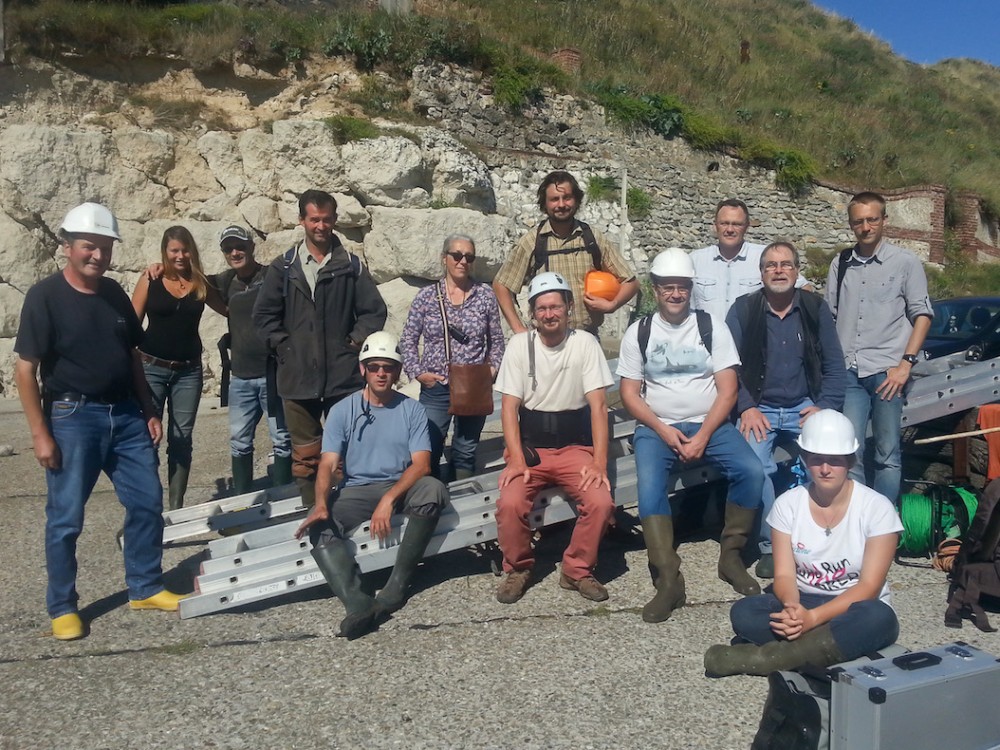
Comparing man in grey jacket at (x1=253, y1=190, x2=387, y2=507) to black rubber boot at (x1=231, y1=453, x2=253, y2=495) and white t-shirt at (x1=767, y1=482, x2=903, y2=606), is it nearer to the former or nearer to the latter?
black rubber boot at (x1=231, y1=453, x2=253, y2=495)

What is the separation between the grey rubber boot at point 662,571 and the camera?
4359 mm

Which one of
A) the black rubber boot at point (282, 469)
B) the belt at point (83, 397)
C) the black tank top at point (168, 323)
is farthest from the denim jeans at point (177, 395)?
the belt at point (83, 397)

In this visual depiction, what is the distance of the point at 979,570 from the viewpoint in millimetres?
4348

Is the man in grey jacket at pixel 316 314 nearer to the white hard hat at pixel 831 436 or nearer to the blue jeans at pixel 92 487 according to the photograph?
the blue jeans at pixel 92 487

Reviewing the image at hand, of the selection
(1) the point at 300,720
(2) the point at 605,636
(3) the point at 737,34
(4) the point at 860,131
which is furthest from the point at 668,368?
(3) the point at 737,34

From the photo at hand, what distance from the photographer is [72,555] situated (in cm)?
431

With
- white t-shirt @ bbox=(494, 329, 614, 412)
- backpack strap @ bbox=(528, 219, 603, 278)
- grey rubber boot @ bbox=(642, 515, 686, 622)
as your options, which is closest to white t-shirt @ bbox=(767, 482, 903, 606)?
grey rubber boot @ bbox=(642, 515, 686, 622)

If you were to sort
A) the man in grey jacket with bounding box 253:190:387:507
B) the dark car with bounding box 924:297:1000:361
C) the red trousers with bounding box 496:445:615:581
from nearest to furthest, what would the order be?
the red trousers with bounding box 496:445:615:581 < the man in grey jacket with bounding box 253:190:387:507 < the dark car with bounding box 924:297:1000:361

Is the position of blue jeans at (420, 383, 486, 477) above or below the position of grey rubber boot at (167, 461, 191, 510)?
above

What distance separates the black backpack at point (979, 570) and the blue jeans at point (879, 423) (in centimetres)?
68

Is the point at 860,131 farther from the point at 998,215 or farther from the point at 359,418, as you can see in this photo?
the point at 359,418

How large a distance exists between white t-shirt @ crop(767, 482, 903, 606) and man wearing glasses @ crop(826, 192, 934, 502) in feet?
5.02

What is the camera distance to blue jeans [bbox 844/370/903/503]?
508cm

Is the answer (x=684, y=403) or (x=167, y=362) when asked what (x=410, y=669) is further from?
(x=167, y=362)
